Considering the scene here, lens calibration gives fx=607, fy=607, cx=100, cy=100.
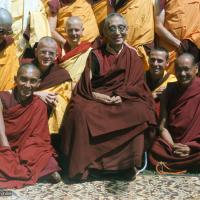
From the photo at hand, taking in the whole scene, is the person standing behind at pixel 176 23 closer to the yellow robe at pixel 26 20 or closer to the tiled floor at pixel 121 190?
the yellow robe at pixel 26 20

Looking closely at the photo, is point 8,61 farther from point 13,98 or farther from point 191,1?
point 191,1

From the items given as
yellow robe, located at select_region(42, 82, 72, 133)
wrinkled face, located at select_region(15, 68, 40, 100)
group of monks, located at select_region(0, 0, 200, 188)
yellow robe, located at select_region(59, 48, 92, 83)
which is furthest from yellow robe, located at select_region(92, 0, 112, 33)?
wrinkled face, located at select_region(15, 68, 40, 100)

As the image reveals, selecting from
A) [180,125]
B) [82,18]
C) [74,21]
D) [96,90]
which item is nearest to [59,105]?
[96,90]

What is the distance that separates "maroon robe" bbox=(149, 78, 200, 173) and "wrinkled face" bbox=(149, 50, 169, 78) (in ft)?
1.12

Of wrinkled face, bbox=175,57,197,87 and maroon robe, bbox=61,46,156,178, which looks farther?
wrinkled face, bbox=175,57,197,87

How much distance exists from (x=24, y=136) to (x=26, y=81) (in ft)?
1.73

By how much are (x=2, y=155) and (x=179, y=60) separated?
1974 mm

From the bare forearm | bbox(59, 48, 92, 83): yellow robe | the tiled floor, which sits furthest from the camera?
bbox(59, 48, 92, 83): yellow robe

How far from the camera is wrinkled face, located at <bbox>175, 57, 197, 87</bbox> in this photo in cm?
597

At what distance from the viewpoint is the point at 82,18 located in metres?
6.92

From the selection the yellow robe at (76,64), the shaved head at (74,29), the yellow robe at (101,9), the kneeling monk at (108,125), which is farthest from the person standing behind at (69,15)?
the kneeling monk at (108,125)

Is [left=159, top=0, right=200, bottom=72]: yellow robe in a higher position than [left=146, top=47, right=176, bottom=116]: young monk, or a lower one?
higher

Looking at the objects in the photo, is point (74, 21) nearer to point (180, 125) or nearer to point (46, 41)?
point (46, 41)

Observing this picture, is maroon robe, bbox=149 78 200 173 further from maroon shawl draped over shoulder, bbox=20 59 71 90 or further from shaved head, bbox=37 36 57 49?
shaved head, bbox=37 36 57 49
